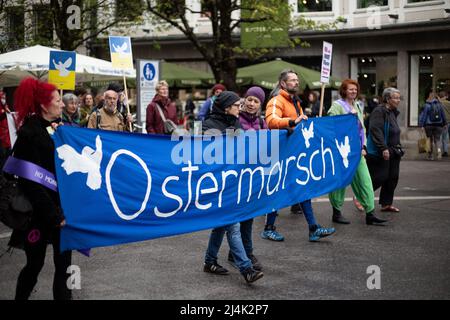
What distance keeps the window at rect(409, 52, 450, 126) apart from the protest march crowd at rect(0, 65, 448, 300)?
1469cm

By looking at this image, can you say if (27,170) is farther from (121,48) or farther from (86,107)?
(86,107)

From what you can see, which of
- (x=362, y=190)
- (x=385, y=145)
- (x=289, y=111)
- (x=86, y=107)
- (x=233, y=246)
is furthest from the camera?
(x=86, y=107)

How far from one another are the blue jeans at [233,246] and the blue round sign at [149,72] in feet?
23.3

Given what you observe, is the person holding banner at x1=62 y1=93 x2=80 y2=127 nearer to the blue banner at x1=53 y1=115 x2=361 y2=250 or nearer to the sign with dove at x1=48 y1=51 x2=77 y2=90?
the sign with dove at x1=48 y1=51 x2=77 y2=90

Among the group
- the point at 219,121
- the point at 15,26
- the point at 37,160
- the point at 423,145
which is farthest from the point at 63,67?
the point at 423,145

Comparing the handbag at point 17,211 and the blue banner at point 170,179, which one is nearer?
the handbag at point 17,211

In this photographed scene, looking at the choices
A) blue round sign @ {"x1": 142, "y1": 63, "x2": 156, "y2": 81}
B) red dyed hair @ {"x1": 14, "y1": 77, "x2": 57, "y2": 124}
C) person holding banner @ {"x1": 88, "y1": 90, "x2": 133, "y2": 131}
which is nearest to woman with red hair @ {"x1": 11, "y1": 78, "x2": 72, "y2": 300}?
red dyed hair @ {"x1": 14, "y1": 77, "x2": 57, "y2": 124}

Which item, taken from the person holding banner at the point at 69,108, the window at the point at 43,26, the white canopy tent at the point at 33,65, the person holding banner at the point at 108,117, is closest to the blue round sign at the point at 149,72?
the white canopy tent at the point at 33,65

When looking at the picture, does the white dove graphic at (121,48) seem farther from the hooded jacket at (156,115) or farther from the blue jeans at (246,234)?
the blue jeans at (246,234)

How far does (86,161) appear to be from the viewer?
5.32m

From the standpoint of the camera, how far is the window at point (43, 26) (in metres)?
20.1

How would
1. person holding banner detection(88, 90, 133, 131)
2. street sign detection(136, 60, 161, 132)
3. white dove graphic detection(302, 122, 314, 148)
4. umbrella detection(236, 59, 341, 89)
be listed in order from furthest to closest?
umbrella detection(236, 59, 341, 89) < street sign detection(136, 60, 161, 132) < person holding banner detection(88, 90, 133, 131) < white dove graphic detection(302, 122, 314, 148)

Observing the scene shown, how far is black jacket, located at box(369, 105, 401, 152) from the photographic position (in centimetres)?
988

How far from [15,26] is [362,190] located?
13.1m
